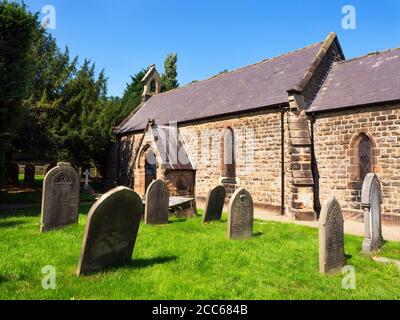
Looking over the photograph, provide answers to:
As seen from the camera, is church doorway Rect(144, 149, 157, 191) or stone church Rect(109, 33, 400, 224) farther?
church doorway Rect(144, 149, 157, 191)

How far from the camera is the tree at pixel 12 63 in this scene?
12180 mm

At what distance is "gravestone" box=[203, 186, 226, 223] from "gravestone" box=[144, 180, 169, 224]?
1396 mm

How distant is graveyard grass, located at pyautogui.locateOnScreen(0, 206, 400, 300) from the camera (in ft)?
15.8

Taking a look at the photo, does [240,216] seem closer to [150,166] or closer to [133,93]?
[150,166]

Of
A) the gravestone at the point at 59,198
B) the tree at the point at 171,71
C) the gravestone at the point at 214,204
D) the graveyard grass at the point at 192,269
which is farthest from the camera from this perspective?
the tree at the point at 171,71

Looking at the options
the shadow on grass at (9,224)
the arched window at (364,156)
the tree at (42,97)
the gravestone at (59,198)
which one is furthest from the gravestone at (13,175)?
the arched window at (364,156)

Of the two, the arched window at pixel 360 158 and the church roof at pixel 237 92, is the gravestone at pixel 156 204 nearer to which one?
the church roof at pixel 237 92

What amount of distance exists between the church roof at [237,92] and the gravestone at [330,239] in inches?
348

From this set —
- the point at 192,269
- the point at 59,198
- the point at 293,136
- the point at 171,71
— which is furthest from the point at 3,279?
the point at 171,71

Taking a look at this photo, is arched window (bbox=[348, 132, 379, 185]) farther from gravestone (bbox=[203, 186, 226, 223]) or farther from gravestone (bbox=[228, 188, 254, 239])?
gravestone (bbox=[228, 188, 254, 239])

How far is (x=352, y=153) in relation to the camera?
12.9 m

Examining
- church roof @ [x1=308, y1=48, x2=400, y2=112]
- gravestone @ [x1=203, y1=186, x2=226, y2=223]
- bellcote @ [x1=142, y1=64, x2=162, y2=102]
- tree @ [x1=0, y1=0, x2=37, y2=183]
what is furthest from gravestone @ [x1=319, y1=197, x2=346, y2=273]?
bellcote @ [x1=142, y1=64, x2=162, y2=102]

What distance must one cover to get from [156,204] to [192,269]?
4.50m
